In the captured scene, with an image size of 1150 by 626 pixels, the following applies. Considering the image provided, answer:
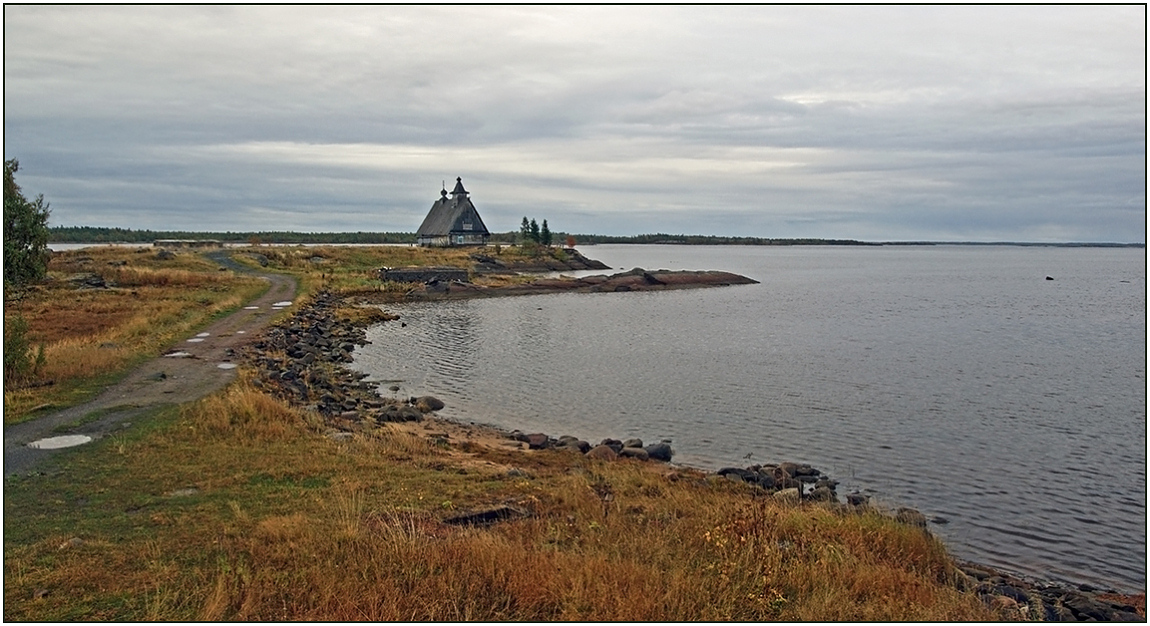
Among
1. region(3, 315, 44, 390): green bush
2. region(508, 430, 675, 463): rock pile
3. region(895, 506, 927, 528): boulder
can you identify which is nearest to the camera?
region(895, 506, 927, 528): boulder

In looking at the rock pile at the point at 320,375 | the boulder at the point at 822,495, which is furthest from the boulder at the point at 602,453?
the rock pile at the point at 320,375

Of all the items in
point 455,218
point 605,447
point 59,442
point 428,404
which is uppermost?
point 455,218

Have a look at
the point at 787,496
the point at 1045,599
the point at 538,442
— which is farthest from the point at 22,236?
the point at 1045,599

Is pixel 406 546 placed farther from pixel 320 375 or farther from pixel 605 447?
pixel 320 375

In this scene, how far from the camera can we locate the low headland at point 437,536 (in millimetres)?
7668

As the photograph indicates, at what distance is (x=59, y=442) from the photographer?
13875 millimetres

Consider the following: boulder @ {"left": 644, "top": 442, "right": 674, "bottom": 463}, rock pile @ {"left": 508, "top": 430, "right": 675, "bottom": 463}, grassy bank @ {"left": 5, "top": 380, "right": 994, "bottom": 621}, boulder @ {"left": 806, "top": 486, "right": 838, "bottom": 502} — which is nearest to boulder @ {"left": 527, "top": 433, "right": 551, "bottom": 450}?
rock pile @ {"left": 508, "top": 430, "right": 675, "bottom": 463}

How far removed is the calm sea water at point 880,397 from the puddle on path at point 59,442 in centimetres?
1056

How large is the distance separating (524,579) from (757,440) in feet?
45.3

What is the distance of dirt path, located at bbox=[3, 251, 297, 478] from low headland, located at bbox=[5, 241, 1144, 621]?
1.76ft

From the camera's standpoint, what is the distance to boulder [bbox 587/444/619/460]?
692 inches

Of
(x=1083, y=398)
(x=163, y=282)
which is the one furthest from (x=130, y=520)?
(x=163, y=282)

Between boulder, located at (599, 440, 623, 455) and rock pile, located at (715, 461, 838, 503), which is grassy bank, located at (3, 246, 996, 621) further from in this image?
boulder, located at (599, 440, 623, 455)

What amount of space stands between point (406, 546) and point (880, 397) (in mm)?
21089
